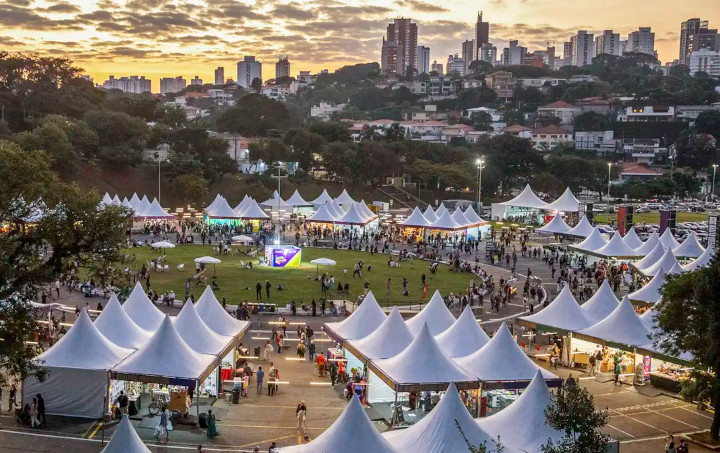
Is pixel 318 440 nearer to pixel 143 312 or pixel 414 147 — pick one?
pixel 143 312

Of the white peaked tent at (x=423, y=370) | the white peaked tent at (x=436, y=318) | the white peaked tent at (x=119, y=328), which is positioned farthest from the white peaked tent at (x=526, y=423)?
the white peaked tent at (x=119, y=328)

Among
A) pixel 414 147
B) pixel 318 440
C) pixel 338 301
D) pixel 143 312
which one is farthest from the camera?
pixel 414 147

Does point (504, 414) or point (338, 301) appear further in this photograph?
point (338, 301)

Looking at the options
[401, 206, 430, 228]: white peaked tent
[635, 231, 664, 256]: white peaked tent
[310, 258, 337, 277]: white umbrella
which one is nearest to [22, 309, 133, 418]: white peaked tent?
[310, 258, 337, 277]: white umbrella

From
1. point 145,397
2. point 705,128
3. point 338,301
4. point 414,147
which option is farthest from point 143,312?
point 705,128

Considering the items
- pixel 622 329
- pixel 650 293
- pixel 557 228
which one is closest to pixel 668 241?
pixel 557 228

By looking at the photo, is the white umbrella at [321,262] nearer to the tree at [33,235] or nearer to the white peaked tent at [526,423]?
the tree at [33,235]

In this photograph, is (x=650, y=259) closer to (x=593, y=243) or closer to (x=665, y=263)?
(x=665, y=263)
